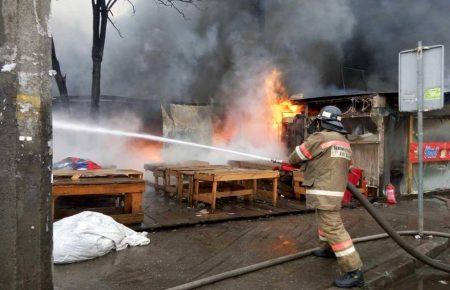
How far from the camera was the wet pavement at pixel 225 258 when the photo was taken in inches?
155

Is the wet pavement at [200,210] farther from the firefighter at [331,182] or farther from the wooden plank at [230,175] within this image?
the firefighter at [331,182]

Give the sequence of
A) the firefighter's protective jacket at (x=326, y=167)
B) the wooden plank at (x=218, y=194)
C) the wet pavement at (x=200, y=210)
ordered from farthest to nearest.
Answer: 1. the wooden plank at (x=218, y=194)
2. the wet pavement at (x=200, y=210)
3. the firefighter's protective jacket at (x=326, y=167)

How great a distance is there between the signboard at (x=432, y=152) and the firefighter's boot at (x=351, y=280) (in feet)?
22.6

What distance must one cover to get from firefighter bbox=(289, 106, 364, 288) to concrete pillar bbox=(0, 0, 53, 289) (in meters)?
2.68

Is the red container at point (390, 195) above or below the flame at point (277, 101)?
below

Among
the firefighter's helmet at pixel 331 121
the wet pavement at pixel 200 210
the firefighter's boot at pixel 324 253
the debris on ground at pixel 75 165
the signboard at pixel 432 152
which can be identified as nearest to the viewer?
the firefighter's helmet at pixel 331 121

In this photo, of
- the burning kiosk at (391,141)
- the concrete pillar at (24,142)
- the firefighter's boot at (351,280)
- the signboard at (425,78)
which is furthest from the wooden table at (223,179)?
the concrete pillar at (24,142)

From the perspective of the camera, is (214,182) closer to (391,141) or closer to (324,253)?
(324,253)

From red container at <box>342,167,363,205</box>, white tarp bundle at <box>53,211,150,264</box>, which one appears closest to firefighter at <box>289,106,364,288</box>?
white tarp bundle at <box>53,211,150,264</box>

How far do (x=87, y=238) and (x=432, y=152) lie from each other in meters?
9.06

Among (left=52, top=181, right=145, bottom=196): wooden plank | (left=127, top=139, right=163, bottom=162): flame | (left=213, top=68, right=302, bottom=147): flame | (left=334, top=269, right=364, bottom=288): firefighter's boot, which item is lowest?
(left=334, top=269, right=364, bottom=288): firefighter's boot

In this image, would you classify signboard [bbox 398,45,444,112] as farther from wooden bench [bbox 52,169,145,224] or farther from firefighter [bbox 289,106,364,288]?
wooden bench [bbox 52,169,145,224]

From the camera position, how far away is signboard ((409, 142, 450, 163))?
32.4 ft

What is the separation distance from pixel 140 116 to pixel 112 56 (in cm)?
365
